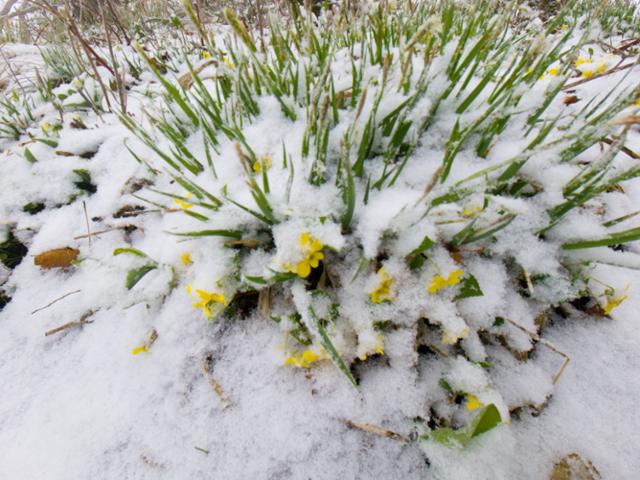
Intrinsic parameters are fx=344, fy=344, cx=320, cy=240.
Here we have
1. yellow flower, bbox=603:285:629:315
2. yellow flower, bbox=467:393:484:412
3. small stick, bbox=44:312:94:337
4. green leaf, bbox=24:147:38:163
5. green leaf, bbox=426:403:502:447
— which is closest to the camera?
green leaf, bbox=426:403:502:447

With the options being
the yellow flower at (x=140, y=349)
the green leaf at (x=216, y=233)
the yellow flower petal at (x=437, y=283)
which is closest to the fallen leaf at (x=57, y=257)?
the yellow flower at (x=140, y=349)

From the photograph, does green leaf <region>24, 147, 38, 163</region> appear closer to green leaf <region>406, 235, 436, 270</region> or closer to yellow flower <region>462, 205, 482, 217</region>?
green leaf <region>406, 235, 436, 270</region>

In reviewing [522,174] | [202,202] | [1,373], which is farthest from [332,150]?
[1,373]

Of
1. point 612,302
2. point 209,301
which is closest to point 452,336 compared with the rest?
point 612,302

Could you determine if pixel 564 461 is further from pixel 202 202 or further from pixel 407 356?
pixel 202 202

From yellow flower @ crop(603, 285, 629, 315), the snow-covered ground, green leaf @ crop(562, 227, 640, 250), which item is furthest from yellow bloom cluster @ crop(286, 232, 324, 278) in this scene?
yellow flower @ crop(603, 285, 629, 315)

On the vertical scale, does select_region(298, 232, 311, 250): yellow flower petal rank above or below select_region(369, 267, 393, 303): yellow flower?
above

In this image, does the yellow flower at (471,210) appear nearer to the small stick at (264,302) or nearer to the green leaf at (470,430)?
the green leaf at (470,430)
